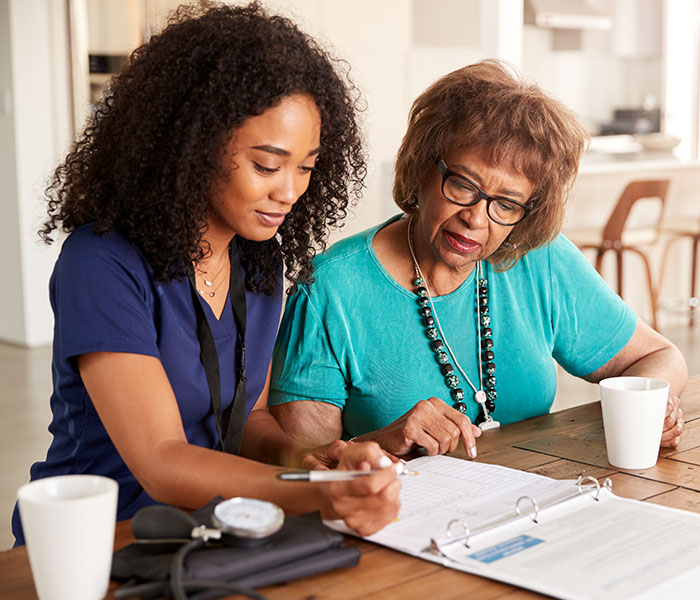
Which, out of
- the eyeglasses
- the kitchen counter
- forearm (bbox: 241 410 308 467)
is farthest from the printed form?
the kitchen counter

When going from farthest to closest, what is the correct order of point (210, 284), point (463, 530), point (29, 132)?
point (29, 132), point (210, 284), point (463, 530)

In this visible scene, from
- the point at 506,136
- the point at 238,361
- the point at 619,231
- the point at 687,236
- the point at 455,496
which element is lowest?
the point at 687,236

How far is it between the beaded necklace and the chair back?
3.47 metres

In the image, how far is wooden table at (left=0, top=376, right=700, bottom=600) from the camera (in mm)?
921

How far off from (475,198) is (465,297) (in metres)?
0.22

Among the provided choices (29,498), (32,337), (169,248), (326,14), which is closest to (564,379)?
(326,14)

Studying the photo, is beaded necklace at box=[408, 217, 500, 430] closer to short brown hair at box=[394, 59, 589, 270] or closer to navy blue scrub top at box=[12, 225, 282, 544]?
short brown hair at box=[394, 59, 589, 270]

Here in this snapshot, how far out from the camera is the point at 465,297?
5.98ft

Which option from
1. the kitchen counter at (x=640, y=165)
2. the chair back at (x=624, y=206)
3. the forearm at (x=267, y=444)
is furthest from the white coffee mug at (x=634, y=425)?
the chair back at (x=624, y=206)

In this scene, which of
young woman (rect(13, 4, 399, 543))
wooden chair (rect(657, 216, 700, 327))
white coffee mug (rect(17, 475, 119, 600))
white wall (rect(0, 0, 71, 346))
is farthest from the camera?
wooden chair (rect(657, 216, 700, 327))

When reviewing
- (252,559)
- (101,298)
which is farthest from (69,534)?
(101,298)

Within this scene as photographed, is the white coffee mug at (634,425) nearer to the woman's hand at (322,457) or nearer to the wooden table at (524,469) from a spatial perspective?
the wooden table at (524,469)

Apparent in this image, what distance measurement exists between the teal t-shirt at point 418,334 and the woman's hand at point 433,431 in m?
0.34

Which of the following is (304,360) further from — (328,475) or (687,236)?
(687,236)
